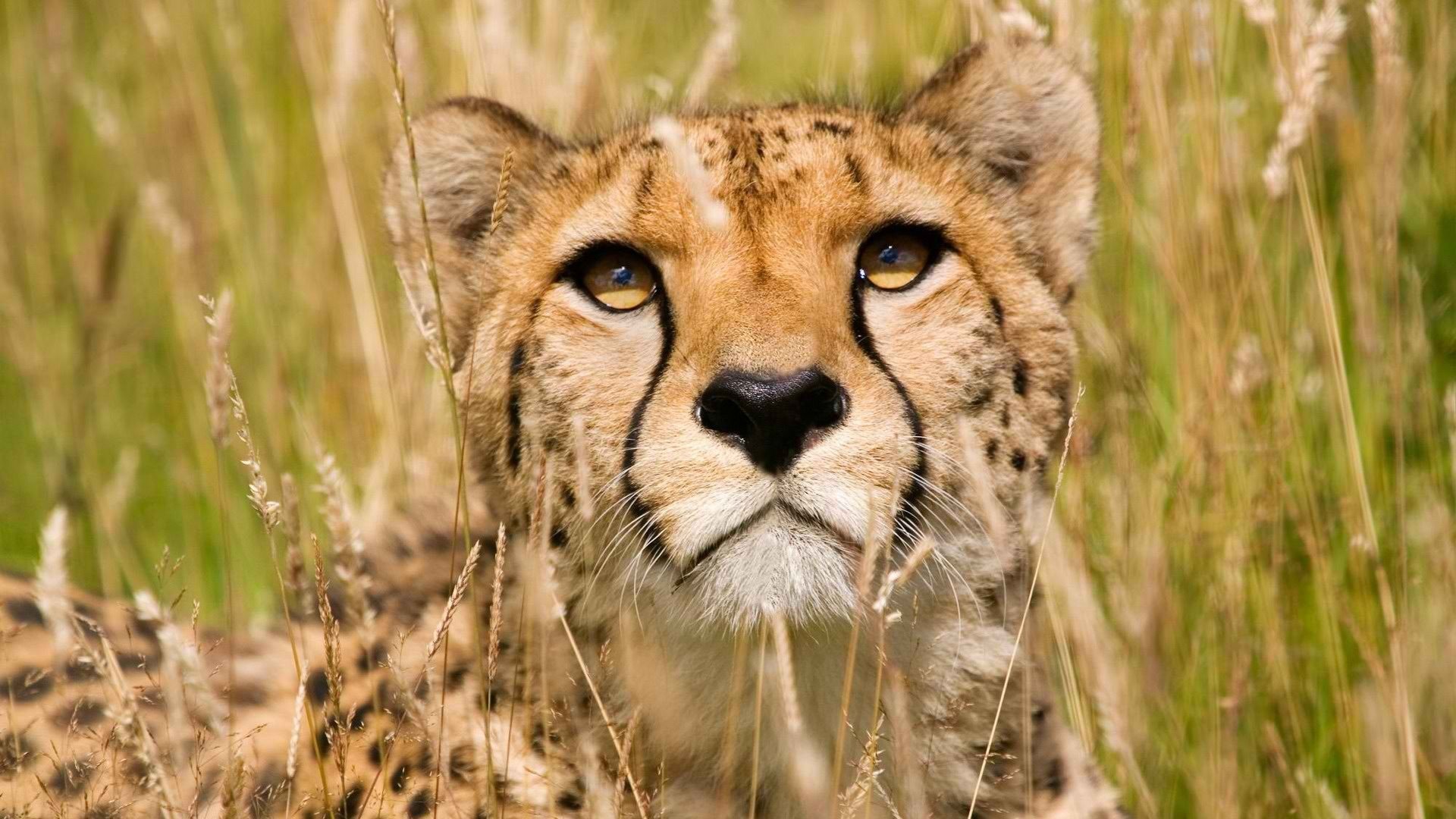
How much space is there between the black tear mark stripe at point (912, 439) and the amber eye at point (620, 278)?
282 mm

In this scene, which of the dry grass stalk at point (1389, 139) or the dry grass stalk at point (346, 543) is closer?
the dry grass stalk at point (346, 543)

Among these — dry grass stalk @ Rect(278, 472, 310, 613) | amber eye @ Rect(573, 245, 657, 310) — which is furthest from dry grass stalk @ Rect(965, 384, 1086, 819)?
dry grass stalk @ Rect(278, 472, 310, 613)

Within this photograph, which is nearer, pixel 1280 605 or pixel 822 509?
pixel 822 509

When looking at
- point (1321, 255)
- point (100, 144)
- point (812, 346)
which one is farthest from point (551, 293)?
point (100, 144)

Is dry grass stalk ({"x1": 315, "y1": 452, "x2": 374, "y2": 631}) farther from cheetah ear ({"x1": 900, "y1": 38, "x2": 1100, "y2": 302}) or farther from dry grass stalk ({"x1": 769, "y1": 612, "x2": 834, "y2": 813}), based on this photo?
cheetah ear ({"x1": 900, "y1": 38, "x2": 1100, "y2": 302})

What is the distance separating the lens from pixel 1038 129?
7.66 feet

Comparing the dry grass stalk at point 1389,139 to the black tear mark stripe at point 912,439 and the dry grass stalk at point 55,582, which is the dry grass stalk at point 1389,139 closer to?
the black tear mark stripe at point 912,439

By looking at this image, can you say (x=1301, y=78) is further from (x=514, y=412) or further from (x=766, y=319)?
(x=514, y=412)

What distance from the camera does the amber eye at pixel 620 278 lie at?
1998mm

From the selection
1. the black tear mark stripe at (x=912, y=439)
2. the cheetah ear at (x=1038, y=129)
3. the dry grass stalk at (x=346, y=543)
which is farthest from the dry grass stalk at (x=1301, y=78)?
the dry grass stalk at (x=346, y=543)

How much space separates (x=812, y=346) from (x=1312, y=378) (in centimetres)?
140

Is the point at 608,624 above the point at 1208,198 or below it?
below

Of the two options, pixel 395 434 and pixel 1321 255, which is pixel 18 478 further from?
pixel 1321 255

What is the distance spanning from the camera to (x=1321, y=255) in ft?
7.39
